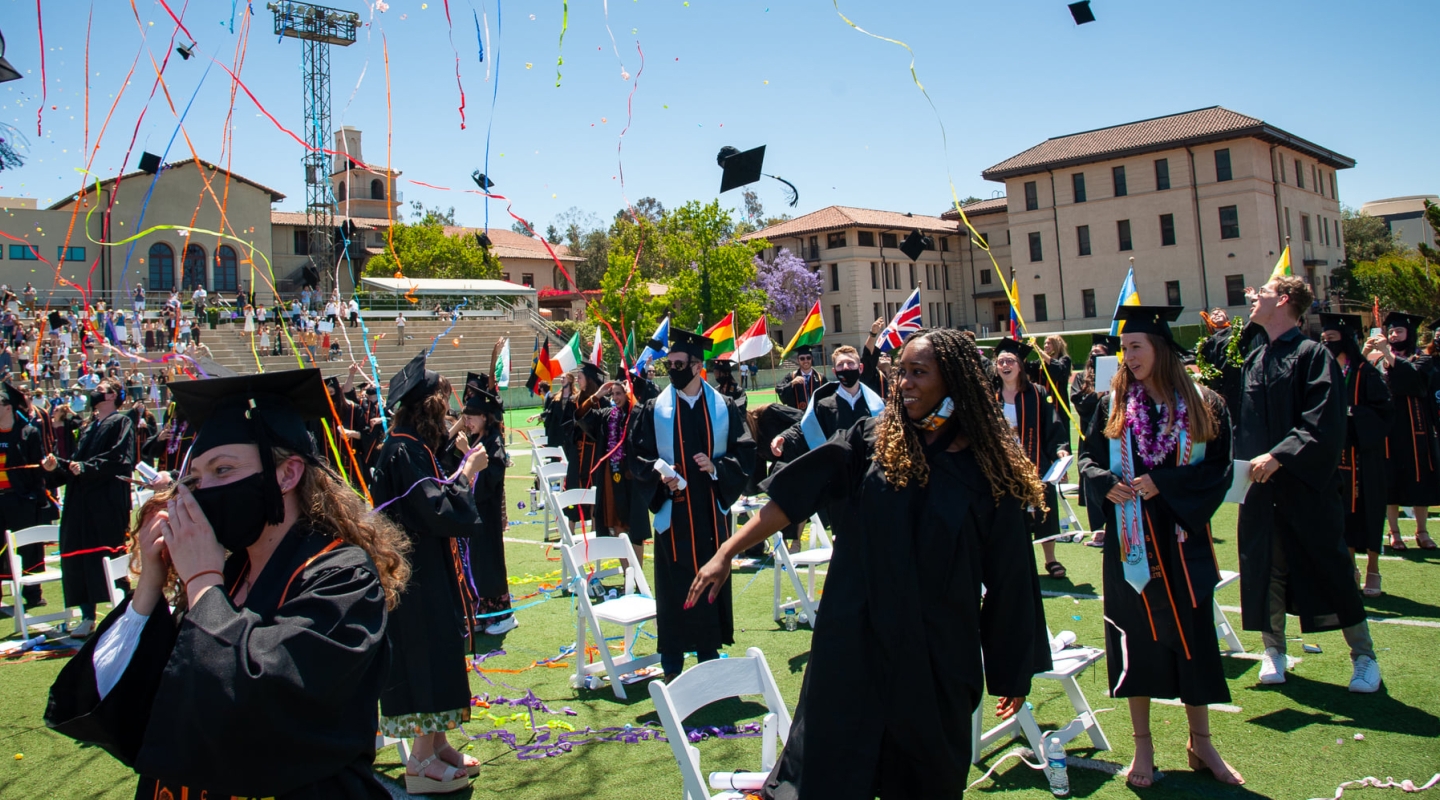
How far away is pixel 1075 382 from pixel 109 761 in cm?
1071

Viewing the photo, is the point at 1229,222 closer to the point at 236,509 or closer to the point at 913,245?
the point at 913,245

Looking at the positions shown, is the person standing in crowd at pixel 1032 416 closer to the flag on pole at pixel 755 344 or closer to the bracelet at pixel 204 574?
the flag on pole at pixel 755 344

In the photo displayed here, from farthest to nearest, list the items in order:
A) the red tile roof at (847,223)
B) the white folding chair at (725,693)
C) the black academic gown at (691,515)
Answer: the red tile roof at (847,223), the black academic gown at (691,515), the white folding chair at (725,693)

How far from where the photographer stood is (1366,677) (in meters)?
4.85

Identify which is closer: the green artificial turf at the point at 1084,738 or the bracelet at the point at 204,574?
the bracelet at the point at 204,574

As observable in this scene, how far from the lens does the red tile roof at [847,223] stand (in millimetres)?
59062

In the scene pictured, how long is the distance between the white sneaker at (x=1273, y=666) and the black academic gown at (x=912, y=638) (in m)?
2.98

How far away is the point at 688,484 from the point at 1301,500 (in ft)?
11.7

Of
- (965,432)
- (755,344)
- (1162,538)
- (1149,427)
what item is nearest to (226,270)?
(755,344)

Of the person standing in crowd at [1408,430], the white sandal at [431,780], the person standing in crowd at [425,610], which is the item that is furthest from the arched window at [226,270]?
the person standing in crowd at [1408,430]

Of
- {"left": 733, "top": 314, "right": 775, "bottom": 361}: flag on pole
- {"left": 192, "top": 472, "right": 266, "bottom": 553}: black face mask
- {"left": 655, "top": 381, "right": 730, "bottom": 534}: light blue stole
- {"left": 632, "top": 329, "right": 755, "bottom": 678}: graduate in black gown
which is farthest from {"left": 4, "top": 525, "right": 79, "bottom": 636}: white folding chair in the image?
{"left": 733, "top": 314, "right": 775, "bottom": 361}: flag on pole

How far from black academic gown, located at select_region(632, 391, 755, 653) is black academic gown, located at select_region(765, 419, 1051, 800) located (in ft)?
9.59

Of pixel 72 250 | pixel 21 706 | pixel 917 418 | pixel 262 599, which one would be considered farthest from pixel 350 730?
pixel 72 250

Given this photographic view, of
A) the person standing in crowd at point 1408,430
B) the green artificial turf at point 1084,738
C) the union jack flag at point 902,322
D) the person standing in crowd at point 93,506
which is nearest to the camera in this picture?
the green artificial turf at point 1084,738
